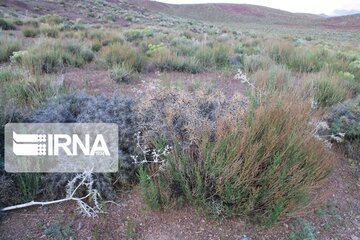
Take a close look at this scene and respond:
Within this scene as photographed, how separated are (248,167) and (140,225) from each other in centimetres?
108

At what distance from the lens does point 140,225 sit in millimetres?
2703

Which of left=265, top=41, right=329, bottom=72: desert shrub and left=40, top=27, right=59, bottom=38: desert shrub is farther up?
left=265, top=41, right=329, bottom=72: desert shrub

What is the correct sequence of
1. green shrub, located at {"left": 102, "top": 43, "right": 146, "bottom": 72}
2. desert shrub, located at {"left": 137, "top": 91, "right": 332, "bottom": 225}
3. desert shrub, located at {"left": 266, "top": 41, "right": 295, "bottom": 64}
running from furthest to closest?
desert shrub, located at {"left": 266, "top": 41, "right": 295, "bottom": 64}, green shrub, located at {"left": 102, "top": 43, "right": 146, "bottom": 72}, desert shrub, located at {"left": 137, "top": 91, "right": 332, "bottom": 225}

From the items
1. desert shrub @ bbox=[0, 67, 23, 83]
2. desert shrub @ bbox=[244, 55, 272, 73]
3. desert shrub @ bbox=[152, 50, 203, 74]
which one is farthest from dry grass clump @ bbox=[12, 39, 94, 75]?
desert shrub @ bbox=[244, 55, 272, 73]

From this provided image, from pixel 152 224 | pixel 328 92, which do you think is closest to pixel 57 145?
pixel 152 224

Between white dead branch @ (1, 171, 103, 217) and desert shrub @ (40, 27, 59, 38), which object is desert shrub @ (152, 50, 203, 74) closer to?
white dead branch @ (1, 171, 103, 217)

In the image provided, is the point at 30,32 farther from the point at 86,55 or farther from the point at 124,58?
the point at 124,58

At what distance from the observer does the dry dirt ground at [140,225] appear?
2590mm

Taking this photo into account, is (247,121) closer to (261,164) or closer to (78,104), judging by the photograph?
(261,164)

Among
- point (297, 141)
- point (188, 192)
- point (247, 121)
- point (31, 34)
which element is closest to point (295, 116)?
point (297, 141)

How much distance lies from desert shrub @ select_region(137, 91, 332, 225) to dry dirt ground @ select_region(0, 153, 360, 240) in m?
0.13

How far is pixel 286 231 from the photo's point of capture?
2785 mm

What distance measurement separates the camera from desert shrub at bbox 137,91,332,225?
2.58m

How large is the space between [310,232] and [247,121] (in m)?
1.12
